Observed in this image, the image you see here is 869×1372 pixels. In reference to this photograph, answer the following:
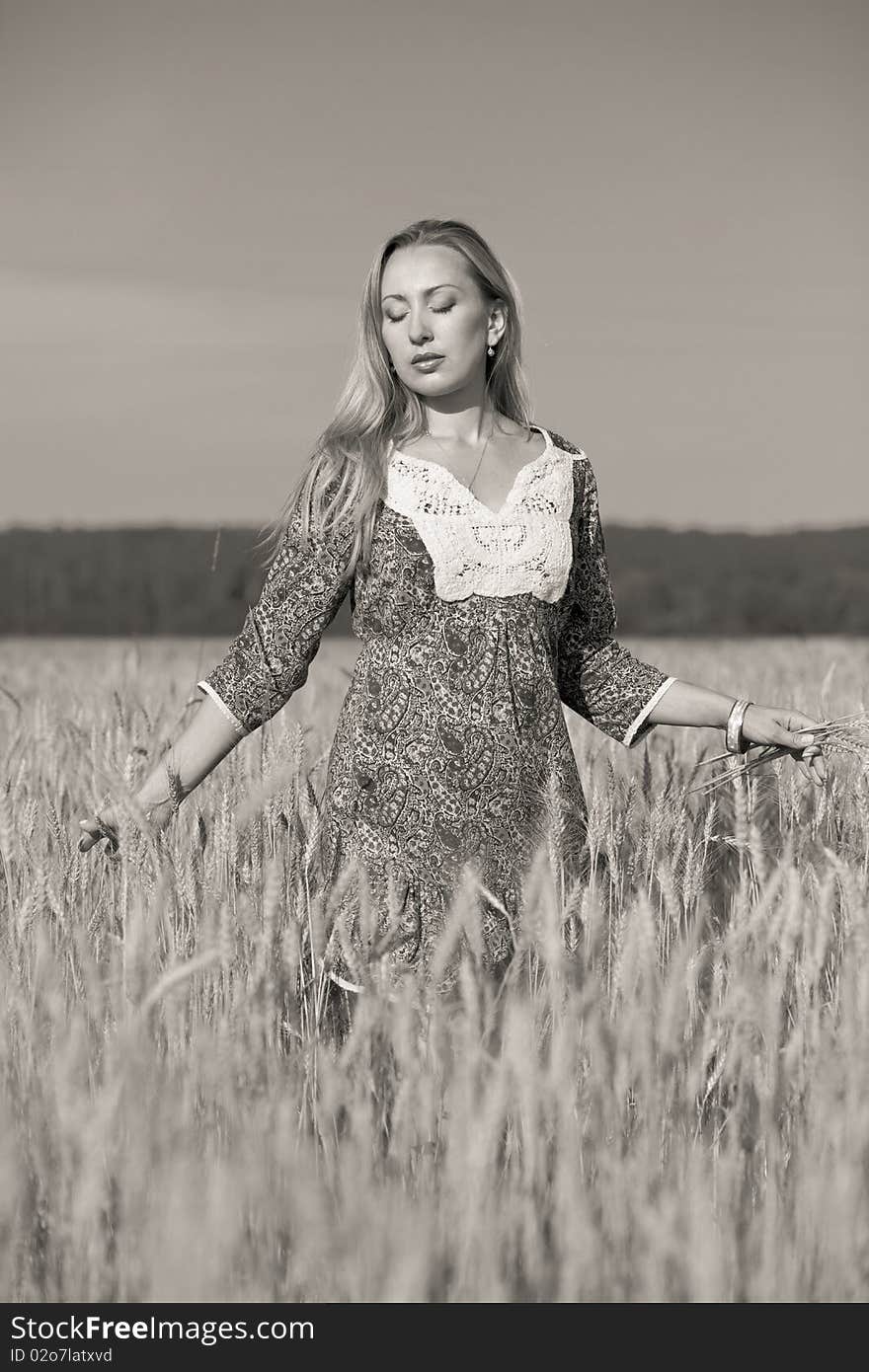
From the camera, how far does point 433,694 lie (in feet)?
7.25

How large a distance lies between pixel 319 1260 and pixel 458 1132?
173mm

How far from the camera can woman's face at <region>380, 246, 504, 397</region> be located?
225 cm

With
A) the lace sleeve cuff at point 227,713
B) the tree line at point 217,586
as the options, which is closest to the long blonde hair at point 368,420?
the lace sleeve cuff at point 227,713

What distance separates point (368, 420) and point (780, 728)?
2.67 ft

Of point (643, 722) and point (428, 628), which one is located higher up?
point (428, 628)

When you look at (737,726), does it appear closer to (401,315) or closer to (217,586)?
(401,315)

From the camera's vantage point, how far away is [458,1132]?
1.41 meters

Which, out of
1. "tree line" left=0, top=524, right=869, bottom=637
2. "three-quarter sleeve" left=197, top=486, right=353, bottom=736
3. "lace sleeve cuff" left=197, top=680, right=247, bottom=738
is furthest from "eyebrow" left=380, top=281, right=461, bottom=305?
"tree line" left=0, top=524, right=869, bottom=637

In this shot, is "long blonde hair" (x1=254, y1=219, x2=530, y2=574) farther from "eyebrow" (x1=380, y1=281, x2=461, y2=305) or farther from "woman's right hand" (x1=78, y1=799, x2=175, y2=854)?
"woman's right hand" (x1=78, y1=799, x2=175, y2=854)

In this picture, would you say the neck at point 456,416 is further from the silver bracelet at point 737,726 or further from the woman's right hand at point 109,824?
the woman's right hand at point 109,824

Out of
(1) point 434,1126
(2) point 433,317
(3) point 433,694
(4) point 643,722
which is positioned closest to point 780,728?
(4) point 643,722

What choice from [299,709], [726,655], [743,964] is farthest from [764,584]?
[743,964]

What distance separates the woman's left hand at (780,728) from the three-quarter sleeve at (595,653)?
0.62ft
